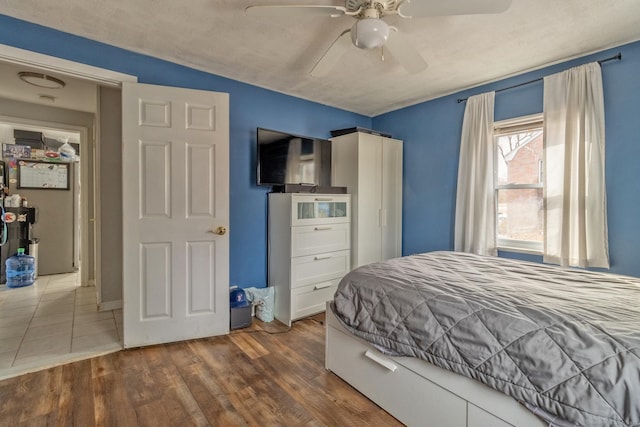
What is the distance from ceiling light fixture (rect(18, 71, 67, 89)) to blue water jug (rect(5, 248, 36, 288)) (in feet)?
7.95

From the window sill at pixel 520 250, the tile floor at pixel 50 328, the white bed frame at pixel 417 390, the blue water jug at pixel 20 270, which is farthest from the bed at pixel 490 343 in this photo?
the blue water jug at pixel 20 270

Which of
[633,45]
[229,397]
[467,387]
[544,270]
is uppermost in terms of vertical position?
[633,45]

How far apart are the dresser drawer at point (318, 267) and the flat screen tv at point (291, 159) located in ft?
2.78

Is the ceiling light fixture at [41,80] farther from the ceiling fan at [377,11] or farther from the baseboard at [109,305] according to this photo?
the ceiling fan at [377,11]

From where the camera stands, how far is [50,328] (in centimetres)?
266

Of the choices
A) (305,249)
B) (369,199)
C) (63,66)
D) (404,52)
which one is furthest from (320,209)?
(63,66)

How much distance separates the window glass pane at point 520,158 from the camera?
9.18 feet

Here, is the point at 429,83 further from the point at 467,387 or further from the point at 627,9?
the point at 467,387

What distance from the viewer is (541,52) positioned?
2398mm

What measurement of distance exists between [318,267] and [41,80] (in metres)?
3.38

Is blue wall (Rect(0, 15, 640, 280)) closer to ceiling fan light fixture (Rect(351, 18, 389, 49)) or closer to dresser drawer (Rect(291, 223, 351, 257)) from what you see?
dresser drawer (Rect(291, 223, 351, 257))

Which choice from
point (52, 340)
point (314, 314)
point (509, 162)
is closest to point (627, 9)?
point (509, 162)

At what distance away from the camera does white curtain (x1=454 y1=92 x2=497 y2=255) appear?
9.70 feet

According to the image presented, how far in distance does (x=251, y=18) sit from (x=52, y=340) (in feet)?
9.86
